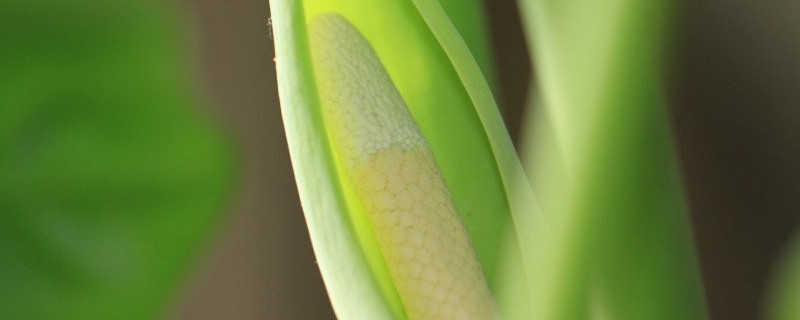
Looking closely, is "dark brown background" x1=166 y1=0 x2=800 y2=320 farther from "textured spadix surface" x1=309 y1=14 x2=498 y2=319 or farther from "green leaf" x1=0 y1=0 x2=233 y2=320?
"textured spadix surface" x1=309 y1=14 x2=498 y2=319

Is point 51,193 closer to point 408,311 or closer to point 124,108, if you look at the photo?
point 124,108

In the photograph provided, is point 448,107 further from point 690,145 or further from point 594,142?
point 690,145

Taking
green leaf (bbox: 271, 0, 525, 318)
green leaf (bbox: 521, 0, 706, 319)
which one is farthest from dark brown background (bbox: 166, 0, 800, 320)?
green leaf (bbox: 521, 0, 706, 319)

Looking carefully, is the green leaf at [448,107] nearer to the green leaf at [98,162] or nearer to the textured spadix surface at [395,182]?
the textured spadix surface at [395,182]

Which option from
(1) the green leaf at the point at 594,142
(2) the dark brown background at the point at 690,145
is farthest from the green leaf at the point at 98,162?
(1) the green leaf at the point at 594,142

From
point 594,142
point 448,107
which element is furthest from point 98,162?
point 594,142
